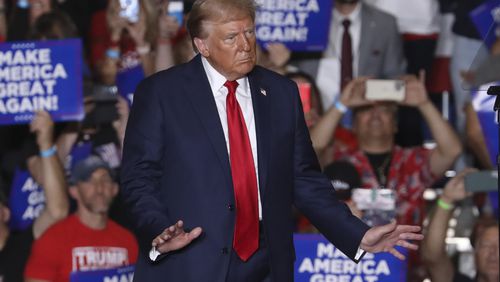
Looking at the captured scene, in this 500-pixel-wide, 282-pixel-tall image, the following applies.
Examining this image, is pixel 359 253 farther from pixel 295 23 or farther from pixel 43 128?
pixel 295 23

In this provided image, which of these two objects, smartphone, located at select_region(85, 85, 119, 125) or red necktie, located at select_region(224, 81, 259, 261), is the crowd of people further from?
red necktie, located at select_region(224, 81, 259, 261)


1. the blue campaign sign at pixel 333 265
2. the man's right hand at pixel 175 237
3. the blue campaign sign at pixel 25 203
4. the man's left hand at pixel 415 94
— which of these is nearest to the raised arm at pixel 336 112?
the man's left hand at pixel 415 94

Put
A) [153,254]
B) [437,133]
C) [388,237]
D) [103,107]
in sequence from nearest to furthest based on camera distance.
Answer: [153,254]
[388,237]
[437,133]
[103,107]

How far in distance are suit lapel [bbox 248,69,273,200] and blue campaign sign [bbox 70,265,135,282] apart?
190 cm

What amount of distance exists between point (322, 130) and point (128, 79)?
1371 millimetres

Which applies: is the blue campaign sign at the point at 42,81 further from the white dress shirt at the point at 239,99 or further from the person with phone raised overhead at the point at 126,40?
the white dress shirt at the point at 239,99

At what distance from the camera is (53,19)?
8312 millimetres

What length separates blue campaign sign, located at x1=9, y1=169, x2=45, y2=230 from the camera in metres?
7.95

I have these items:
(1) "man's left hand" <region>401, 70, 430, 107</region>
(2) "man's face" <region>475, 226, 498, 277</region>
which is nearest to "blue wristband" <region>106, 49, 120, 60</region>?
(1) "man's left hand" <region>401, 70, 430, 107</region>

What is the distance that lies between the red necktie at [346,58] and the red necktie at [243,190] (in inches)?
156

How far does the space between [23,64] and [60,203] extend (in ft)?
2.71

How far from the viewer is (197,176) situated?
4496mm

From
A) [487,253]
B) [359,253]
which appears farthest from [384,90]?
[359,253]

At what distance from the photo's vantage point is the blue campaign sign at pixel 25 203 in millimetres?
7953
